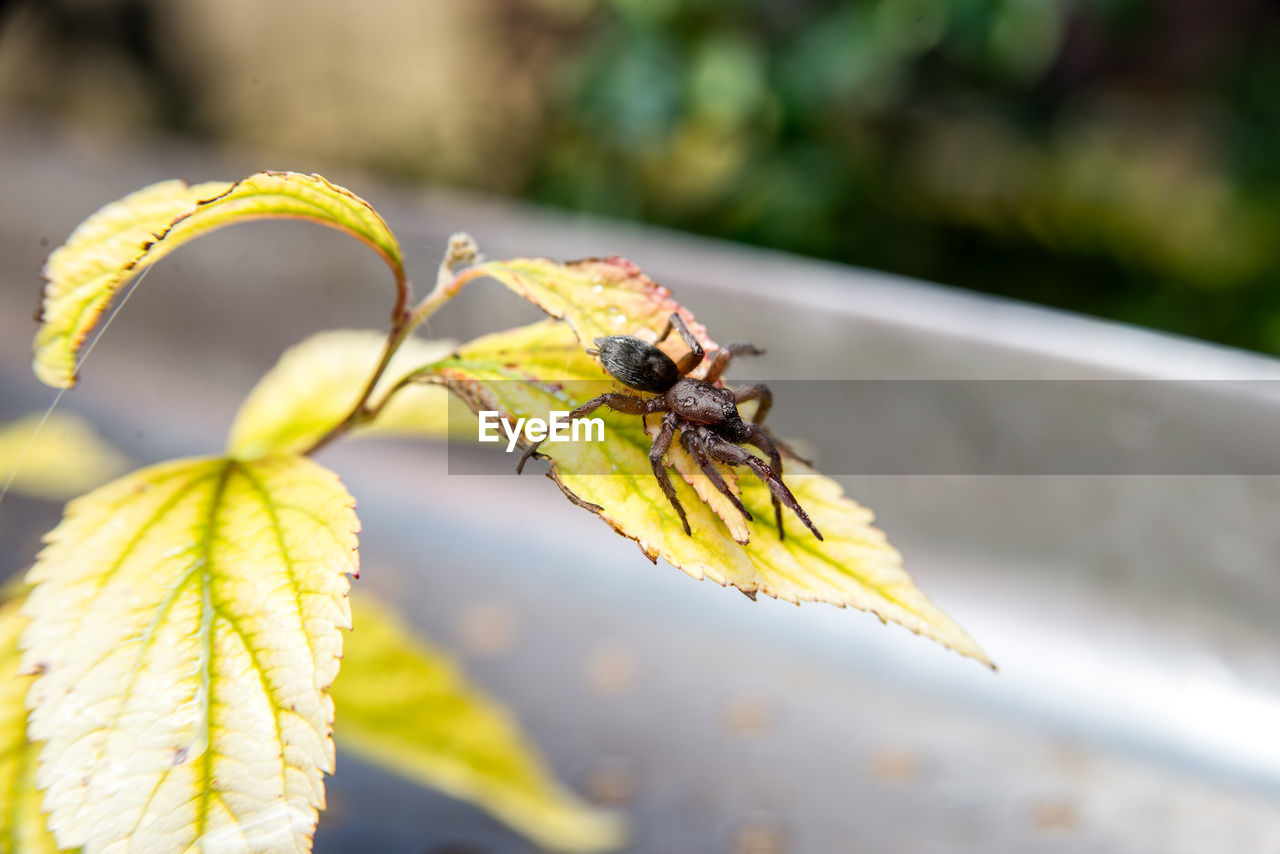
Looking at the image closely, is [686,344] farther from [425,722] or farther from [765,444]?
[425,722]

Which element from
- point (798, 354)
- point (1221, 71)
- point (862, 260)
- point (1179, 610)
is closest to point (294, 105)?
point (862, 260)

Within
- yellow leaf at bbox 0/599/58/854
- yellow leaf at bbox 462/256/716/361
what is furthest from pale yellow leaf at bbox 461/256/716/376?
yellow leaf at bbox 0/599/58/854

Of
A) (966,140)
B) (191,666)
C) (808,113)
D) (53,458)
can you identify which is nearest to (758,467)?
(191,666)

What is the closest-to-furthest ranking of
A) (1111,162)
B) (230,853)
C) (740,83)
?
(230,853) → (740,83) → (1111,162)

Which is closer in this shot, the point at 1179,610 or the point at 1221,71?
the point at 1179,610

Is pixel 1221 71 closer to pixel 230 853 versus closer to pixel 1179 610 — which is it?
pixel 1179 610

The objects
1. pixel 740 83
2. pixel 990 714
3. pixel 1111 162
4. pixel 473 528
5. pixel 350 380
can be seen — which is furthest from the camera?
pixel 1111 162
